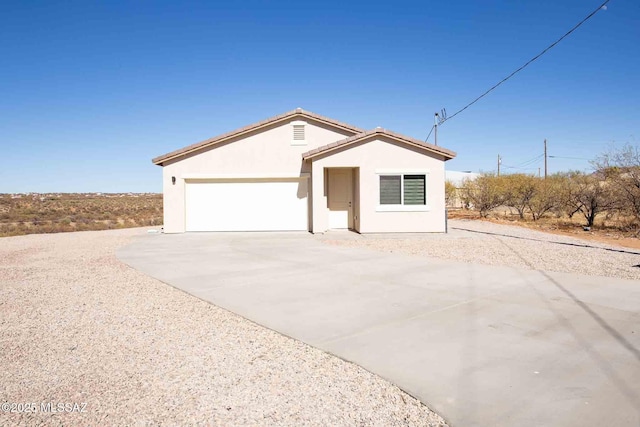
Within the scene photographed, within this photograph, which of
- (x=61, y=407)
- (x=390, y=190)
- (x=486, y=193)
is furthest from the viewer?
(x=486, y=193)

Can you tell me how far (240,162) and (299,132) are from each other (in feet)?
9.69

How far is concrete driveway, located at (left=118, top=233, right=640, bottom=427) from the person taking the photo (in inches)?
145

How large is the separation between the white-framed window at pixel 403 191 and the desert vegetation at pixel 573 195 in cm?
905

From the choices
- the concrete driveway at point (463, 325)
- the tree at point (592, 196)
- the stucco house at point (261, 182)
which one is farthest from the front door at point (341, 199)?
the tree at point (592, 196)

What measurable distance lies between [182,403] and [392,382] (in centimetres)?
188

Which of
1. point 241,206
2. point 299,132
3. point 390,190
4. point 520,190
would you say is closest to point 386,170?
point 390,190

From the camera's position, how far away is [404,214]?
696 inches

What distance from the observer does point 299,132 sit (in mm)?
19609

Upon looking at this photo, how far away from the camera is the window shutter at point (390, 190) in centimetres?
1770

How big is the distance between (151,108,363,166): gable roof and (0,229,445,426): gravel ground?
38.4 feet

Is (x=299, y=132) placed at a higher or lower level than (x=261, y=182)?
higher

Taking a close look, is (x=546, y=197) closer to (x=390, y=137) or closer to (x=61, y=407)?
(x=390, y=137)

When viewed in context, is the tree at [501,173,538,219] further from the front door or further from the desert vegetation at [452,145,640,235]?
the front door

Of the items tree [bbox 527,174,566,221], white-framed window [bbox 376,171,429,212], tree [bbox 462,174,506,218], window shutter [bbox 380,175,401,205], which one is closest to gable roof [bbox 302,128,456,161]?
white-framed window [bbox 376,171,429,212]
